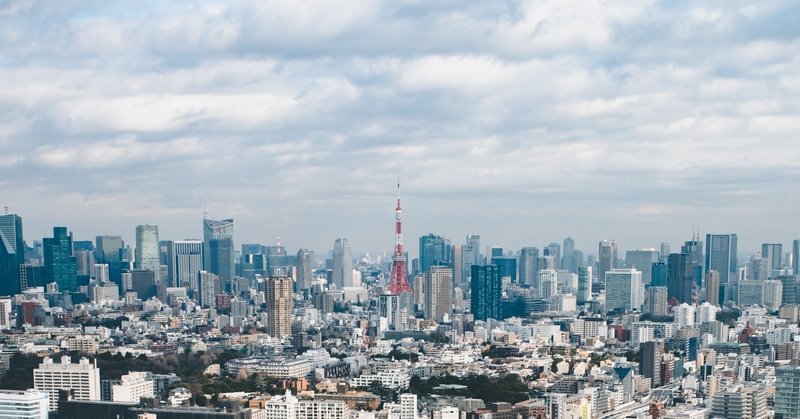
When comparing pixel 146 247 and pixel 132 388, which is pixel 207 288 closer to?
pixel 146 247

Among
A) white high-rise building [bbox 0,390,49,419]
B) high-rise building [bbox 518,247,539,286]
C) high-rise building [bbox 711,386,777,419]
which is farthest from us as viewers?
high-rise building [bbox 518,247,539,286]

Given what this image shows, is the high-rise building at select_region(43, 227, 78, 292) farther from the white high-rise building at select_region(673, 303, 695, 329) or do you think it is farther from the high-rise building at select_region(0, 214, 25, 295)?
the white high-rise building at select_region(673, 303, 695, 329)

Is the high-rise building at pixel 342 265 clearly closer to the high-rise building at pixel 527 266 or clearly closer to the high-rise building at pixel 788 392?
the high-rise building at pixel 527 266

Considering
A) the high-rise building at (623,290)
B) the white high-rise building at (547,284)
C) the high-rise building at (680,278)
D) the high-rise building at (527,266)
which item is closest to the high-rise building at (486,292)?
the high-rise building at (623,290)

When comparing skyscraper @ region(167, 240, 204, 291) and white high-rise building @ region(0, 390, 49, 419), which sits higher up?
white high-rise building @ region(0, 390, 49, 419)

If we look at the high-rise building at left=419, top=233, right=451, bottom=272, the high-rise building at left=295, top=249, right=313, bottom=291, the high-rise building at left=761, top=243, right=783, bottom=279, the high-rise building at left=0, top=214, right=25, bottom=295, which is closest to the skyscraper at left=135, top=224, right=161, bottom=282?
the high-rise building at left=295, top=249, right=313, bottom=291

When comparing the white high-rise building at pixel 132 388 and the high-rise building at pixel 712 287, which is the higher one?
the white high-rise building at pixel 132 388
